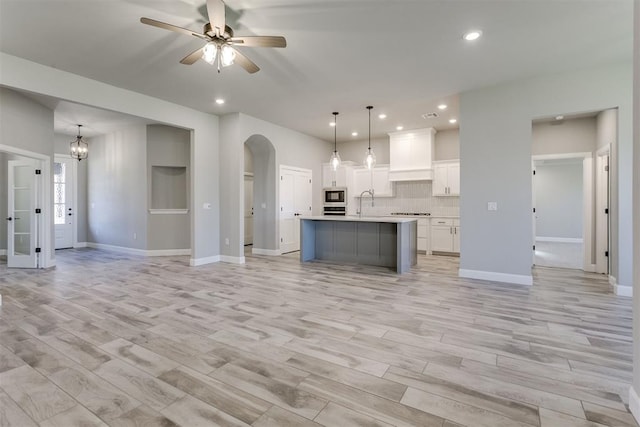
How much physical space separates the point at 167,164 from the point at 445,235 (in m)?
6.72

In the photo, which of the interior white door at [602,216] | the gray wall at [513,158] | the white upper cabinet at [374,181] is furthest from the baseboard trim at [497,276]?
the white upper cabinet at [374,181]

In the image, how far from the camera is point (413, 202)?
8.01 m

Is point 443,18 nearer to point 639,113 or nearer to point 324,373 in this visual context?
point 639,113

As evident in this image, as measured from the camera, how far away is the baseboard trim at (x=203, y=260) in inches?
234

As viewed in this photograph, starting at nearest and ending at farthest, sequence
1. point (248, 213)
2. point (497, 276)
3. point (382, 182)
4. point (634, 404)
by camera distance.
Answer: point (634, 404) < point (497, 276) < point (382, 182) < point (248, 213)

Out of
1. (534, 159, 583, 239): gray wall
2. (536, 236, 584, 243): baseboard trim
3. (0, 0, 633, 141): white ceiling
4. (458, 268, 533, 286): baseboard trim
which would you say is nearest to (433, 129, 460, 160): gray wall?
(0, 0, 633, 141): white ceiling

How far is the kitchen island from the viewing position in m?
5.31

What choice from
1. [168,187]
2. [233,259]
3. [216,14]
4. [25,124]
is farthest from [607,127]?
[25,124]

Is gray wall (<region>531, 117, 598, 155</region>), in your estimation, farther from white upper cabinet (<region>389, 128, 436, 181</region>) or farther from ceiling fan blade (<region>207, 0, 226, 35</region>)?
ceiling fan blade (<region>207, 0, 226, 35</region>)

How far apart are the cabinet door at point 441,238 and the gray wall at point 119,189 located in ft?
22.1

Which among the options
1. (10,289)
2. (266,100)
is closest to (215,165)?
(266,100)

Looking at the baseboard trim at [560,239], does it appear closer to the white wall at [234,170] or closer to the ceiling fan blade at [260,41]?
the white wall at [234,170]

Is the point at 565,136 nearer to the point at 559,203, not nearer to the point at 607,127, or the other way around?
the point at 607,127

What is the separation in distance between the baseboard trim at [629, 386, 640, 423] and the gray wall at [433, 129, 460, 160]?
6.38m
